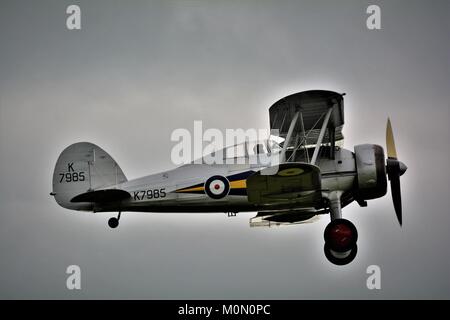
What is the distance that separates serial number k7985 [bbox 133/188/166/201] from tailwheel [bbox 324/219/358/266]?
3200mm

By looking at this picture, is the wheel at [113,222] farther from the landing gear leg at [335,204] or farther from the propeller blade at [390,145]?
the propeller blade at [390,145]

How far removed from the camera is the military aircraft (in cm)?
873

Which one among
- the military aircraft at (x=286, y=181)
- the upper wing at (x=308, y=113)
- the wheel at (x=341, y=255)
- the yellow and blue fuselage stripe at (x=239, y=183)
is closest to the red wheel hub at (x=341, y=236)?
the military aircraft at (x=286, y=181)

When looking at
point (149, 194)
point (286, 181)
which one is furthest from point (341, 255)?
point (149, 194)

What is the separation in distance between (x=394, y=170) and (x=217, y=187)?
316cm

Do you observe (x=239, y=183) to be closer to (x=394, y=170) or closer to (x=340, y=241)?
(x=340, y=241)

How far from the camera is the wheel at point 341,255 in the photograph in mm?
8695

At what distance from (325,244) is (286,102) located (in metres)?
2.44

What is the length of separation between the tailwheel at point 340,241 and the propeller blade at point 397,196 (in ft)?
4.81

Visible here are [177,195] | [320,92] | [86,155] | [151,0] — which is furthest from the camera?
[151,0]

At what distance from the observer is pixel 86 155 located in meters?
11.2

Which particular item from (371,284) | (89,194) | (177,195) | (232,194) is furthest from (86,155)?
(371,284)

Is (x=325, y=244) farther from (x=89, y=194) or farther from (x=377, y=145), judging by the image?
(x=89, y=194)

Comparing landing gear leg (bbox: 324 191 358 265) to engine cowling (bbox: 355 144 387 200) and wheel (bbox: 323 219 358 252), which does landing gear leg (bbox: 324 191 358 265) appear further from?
engine cowling (bbox: 355 144 387 200)
